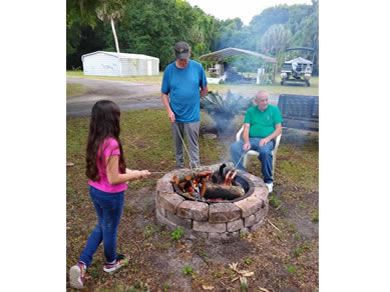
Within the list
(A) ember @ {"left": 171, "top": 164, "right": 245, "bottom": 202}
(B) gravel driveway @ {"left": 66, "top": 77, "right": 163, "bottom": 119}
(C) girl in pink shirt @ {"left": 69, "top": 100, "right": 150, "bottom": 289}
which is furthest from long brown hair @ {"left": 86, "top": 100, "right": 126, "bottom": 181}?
(B) gravel driveway @ {"left": 66, "top": 77, "right": 163, "bottom": 119}

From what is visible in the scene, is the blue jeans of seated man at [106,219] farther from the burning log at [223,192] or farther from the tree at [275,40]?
the tree at [275,40]

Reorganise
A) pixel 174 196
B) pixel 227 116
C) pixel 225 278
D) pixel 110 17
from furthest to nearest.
Answer: pixel 227 116 < pixel 110 17 < pixel 174 196 < pixel 225 278

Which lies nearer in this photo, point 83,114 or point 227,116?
point 227,116

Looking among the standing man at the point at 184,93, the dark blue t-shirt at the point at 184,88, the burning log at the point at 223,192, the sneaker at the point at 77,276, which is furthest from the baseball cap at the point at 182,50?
the sneaker at the point at 77,276

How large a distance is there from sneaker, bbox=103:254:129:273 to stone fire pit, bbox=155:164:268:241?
1.75ft

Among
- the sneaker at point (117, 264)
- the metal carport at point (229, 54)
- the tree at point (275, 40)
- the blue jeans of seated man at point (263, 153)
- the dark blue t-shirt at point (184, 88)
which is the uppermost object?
the tree at point (275, 40)

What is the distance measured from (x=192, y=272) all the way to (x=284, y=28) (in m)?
3.43

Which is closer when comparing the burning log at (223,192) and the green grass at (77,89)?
the burning log at (223,192)

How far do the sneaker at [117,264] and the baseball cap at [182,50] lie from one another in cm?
201

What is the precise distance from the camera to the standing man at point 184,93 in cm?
300

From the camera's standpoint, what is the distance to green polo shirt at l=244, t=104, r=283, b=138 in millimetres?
3133

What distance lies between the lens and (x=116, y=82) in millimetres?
4387
